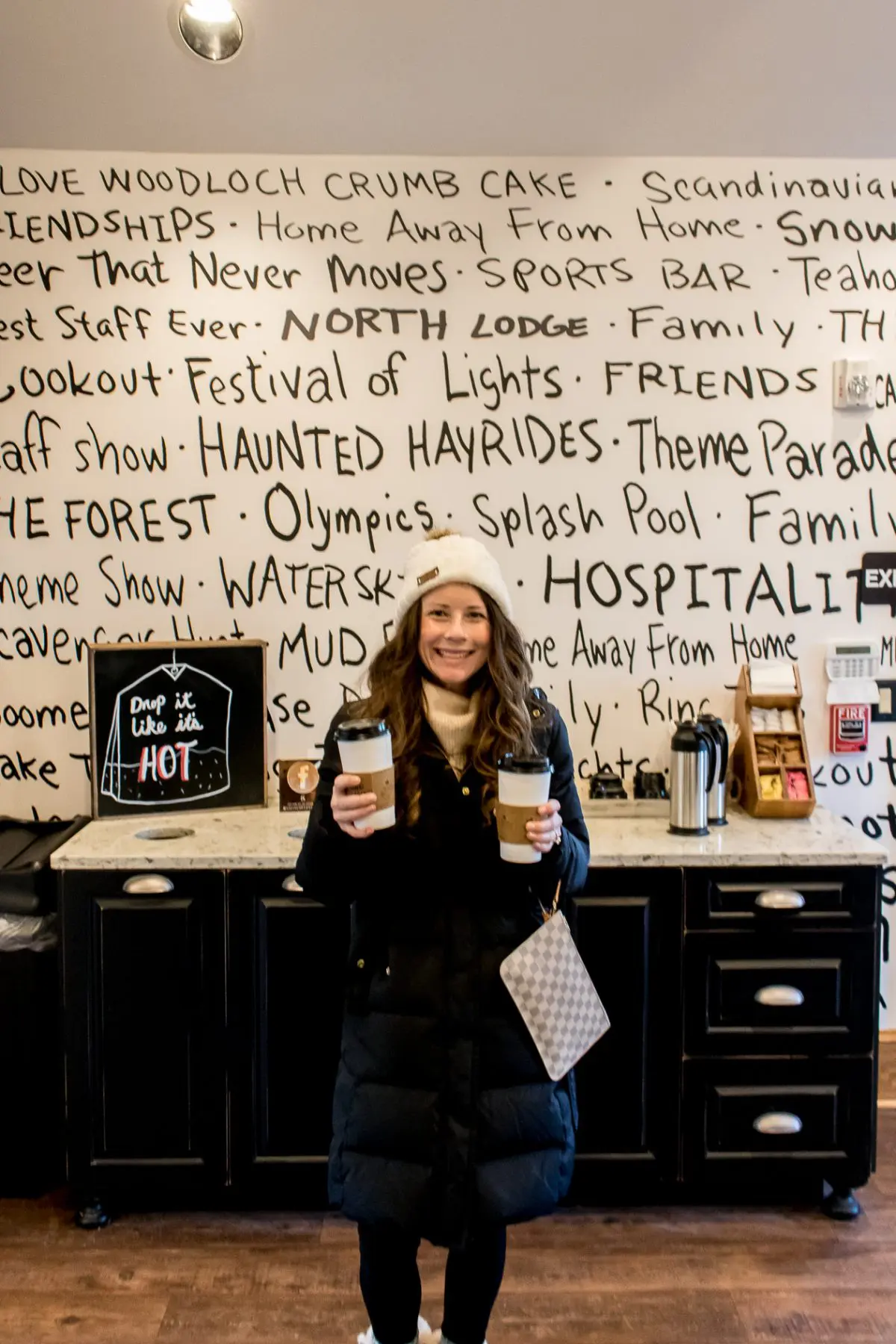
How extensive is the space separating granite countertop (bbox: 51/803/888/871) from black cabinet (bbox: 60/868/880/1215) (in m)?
0.03

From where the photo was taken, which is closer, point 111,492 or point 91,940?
point 91,940

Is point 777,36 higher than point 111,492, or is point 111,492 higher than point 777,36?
point 777,36

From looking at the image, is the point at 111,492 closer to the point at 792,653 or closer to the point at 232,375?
the point at 232,375

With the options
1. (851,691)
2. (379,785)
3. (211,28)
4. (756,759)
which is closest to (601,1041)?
(756,759)

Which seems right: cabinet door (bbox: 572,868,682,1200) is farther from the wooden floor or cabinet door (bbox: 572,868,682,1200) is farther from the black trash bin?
the black trash bin

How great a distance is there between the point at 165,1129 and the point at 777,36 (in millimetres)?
2917

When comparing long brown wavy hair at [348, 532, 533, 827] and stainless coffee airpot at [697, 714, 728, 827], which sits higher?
long brown wavy hair at [348, 532, 533, 827]

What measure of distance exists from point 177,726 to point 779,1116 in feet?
5.67

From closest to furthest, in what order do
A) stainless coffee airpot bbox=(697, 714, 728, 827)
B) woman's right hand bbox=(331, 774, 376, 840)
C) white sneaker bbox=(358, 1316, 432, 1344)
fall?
woman's right hand bbox=(331, 774, 376, 840) → white sneaker bbox=(358, 1316, 432, 1344) → stainless coffee airpot bbox=(697, 714, 728, 827)

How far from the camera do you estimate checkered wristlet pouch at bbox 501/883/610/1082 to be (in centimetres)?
153

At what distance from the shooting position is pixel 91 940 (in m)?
2.18

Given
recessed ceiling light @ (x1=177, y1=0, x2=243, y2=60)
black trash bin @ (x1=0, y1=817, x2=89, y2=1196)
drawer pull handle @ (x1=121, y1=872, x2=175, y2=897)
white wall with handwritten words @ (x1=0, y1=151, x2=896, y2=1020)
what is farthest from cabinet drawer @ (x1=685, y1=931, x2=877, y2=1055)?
recessed ceiling light @ (x1=177, y1=0, x2=243, y2=60)

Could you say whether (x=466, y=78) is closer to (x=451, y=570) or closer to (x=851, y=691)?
(x=451, y=570)

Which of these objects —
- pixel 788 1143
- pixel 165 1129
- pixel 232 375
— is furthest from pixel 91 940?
pixel 788 1143
